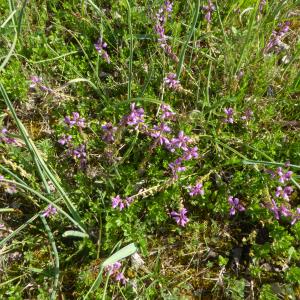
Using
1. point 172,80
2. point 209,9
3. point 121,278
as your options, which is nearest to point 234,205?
point 121,278

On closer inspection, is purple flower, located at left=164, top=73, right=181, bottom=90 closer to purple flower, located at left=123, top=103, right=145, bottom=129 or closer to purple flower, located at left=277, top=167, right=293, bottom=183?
purple flower, located at left=123, top=103, right=145, bottom=129

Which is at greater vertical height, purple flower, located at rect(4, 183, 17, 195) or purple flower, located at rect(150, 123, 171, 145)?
purple flower, located at rect(150, 123, 171, 145)

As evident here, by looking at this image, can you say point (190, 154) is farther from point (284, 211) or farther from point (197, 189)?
point (284, 211)

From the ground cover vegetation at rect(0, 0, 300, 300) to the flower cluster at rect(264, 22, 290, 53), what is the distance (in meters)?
0.02

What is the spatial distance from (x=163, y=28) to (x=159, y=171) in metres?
1.28

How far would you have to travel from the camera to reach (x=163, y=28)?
10.2ft

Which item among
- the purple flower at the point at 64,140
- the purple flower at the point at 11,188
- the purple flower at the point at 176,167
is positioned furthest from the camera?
the purple flower at the point at 64,140

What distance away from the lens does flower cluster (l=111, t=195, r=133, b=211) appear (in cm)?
239

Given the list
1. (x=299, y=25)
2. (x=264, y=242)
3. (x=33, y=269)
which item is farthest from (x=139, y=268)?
(x=299, y=25)

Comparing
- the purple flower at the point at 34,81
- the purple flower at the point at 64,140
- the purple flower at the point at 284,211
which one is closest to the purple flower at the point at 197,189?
the purple flower at the point at 284,211

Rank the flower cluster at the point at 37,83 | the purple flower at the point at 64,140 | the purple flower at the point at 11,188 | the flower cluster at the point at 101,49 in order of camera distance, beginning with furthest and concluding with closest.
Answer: the flower cluster at the point at 101,49 → the flower cluster at the point at 37,83 → the purple flower at the point at 64,140 → the purple flower at the point at 11,188

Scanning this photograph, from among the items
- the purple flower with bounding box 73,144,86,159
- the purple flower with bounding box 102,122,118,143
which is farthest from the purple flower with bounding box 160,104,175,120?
the purple flower with bounding box 73,144,86,159

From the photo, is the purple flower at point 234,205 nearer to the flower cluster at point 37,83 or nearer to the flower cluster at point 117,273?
the flower cluster at point 117,273

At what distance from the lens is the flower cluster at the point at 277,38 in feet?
9.90
